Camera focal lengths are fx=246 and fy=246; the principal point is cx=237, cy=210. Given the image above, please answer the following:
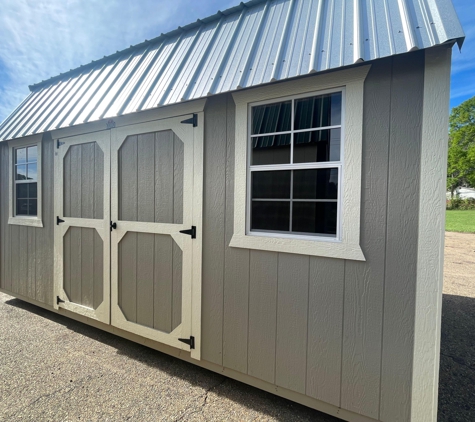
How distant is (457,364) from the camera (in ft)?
8.43

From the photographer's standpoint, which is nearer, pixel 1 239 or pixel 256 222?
pixel 256 222

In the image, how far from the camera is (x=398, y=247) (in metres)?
1.57

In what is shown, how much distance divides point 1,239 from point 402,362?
5765mm

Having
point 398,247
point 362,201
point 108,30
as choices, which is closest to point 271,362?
point 398,247

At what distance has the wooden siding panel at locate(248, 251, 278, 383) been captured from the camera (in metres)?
1.97

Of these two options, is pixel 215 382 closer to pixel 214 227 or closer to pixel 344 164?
pixel 214 227

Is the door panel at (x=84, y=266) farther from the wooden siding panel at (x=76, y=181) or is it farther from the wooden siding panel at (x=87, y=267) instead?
the wooden siding panel at (x=76, y=181)

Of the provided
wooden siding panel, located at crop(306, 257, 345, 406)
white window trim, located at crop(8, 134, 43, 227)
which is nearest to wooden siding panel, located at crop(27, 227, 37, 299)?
white window trim, located at crop(8, 134, 43, 227)

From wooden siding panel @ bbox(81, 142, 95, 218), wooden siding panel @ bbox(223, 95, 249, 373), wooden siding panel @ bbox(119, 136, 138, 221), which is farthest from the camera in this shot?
wooden siding panel @ bbox(81, 142, 95, 218)

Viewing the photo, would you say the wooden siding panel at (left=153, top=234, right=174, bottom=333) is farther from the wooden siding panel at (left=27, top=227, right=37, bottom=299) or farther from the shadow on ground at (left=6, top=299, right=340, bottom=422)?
the wooden siding panel at (left=27, top=227, right=37, bottom=299)

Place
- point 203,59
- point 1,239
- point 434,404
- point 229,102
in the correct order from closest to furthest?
point 434,404
point 229,102
point 203,59
point 1,239

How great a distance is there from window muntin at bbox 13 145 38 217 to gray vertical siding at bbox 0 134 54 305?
0.24 m

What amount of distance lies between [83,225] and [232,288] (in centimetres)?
220

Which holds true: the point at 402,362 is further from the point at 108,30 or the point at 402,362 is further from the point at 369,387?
the point at 108,30
